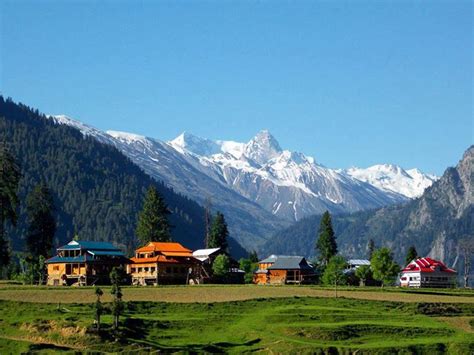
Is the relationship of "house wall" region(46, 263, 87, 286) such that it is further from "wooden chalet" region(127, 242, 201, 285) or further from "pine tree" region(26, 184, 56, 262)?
"wooden chalet" region(127, 242, 201, 285)

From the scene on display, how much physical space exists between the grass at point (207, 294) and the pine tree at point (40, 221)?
1505 inches

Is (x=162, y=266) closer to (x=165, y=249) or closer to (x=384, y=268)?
(x=165, y=249)

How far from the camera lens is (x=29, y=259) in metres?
175

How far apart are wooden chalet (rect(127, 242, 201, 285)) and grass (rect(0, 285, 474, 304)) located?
2451 centimetres

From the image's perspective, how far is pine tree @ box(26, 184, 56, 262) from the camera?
18288cm

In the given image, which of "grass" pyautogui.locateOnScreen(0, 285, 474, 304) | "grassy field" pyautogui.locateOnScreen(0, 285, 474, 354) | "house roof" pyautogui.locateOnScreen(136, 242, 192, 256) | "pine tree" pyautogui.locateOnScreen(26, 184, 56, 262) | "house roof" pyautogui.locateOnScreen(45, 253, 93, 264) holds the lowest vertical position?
"grassy field" pyautogui.locateOnScreen(0, 285, 474, 354)

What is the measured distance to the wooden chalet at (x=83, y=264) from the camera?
548 ft

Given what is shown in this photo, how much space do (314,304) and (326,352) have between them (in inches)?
1274

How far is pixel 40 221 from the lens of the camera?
183500mm

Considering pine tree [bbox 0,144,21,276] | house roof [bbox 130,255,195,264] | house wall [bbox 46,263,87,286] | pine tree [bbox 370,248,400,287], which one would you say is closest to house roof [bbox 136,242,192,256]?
house roof [bbox 130,255,195,264]

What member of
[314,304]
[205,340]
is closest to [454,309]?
[314,304]

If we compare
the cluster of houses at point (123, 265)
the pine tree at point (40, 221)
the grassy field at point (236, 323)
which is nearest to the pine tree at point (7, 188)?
the cluster of houses at point (123, 265)

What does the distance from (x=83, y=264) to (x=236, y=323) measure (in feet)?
190

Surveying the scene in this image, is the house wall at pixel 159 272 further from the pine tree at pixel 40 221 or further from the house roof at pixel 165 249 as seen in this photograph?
the pine tree at pixel 40 221
